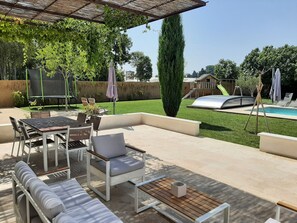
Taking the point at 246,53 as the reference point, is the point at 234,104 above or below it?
below

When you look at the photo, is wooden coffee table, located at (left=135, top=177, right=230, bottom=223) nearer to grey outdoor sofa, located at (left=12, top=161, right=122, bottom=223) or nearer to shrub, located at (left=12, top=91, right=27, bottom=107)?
grey outdoor sofa, located at (left=12, top=161, right=122, bottom=223)

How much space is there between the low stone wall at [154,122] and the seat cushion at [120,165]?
4508 millimetres

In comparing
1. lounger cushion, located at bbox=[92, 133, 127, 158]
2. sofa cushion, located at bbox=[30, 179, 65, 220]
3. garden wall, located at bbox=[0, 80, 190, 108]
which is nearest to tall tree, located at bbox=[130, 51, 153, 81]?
garden wall, located at bbox=[0, 80, 190, 108]

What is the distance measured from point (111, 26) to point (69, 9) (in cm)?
106

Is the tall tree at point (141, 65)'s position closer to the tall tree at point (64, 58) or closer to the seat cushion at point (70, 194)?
the tall tree at point (64, 58)

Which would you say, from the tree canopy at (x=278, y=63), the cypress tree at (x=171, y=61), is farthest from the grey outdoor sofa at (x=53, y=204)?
the tree canopy at (x=278, y=63)

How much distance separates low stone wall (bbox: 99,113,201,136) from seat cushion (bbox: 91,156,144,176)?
4508 millimetres

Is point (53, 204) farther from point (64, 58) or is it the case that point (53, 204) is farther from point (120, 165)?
point (64, 58)

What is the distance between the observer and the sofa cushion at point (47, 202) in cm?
182

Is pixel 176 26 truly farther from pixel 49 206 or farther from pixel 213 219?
pixel 49 206

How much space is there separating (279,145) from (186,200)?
14.6ft

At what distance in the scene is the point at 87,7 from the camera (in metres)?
5.06

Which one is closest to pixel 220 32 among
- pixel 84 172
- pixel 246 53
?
pixel 246 53

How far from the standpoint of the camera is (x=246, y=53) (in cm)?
3170
